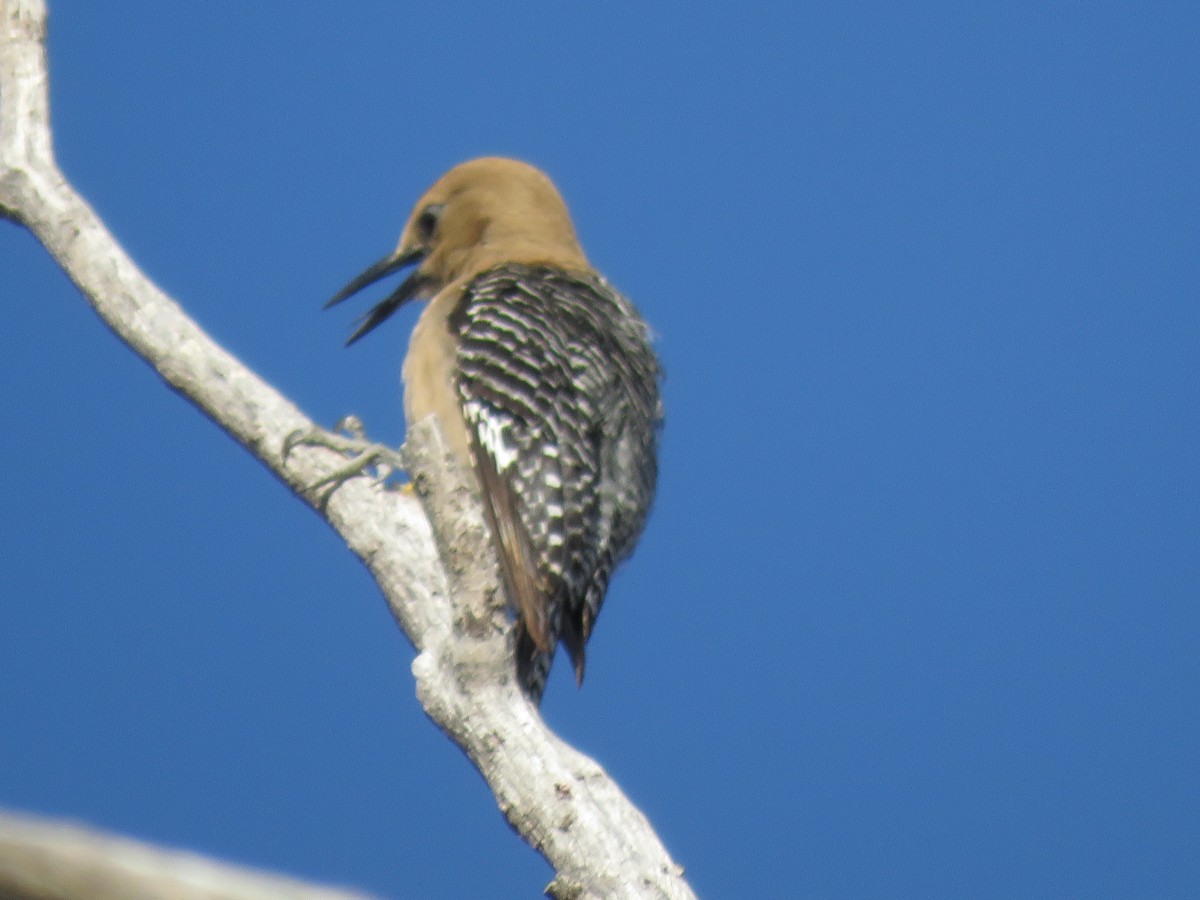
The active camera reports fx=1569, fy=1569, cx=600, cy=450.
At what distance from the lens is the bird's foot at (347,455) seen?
4035mm

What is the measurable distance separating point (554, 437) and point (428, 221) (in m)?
1.55

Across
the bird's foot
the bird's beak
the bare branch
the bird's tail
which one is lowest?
the bare branch

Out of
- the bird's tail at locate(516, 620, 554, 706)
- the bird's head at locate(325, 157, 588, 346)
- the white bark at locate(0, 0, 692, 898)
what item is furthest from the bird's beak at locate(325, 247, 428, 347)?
the bird's tail at locate(516, 620, 554, 706)

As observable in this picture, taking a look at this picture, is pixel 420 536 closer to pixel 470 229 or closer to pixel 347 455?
pixel 347 455

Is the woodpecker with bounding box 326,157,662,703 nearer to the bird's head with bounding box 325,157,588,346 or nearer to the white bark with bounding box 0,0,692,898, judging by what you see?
the bird's head with bounding box 325,157,588,346

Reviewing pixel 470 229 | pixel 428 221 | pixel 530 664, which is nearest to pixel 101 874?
pixel 530 664

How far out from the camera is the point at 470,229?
5383mm

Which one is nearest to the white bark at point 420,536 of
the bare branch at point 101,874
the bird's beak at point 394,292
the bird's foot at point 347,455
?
the bird's foot at point 347,455

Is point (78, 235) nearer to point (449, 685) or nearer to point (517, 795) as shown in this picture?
point (449, 685)

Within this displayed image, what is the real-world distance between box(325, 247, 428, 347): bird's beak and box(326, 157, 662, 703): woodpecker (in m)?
0.10

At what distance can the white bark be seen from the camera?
304 cm

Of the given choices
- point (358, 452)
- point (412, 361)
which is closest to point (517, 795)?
point (358, 452)

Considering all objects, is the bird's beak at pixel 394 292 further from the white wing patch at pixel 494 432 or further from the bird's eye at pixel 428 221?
the white wing patch at pixel 494 432

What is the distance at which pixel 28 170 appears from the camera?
443 centimetres
